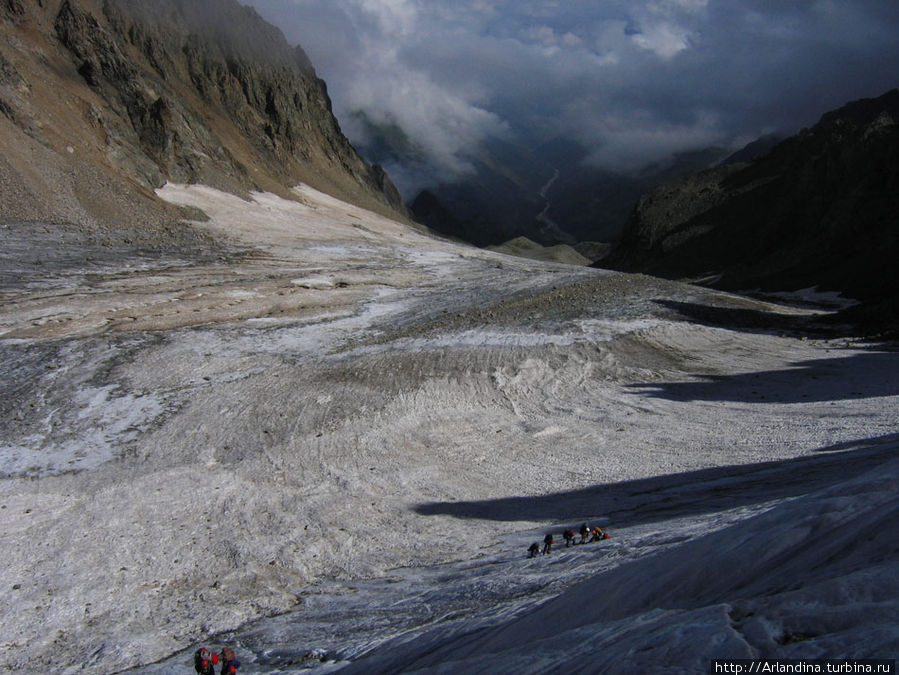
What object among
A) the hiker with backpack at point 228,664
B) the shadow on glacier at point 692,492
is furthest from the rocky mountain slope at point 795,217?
the hiker with backpack at point 228,664

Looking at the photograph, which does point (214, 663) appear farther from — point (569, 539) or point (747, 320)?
point (747, 320)

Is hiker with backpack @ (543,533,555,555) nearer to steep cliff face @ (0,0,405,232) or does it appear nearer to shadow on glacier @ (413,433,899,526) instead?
shadow on glacier @ (413,433,899,526)

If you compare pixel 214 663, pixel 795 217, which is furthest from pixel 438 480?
pixel 795 217

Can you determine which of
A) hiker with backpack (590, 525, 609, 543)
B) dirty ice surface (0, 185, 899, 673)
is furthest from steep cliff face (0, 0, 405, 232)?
hiker with backpack (590, 525, 609, 543)

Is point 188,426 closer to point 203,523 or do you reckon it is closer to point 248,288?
point 203,523

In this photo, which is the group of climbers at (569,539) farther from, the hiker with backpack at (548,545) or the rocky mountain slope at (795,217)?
the rocky mountain slope at (795,217)

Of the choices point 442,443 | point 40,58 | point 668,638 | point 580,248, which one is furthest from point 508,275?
point 580,248
